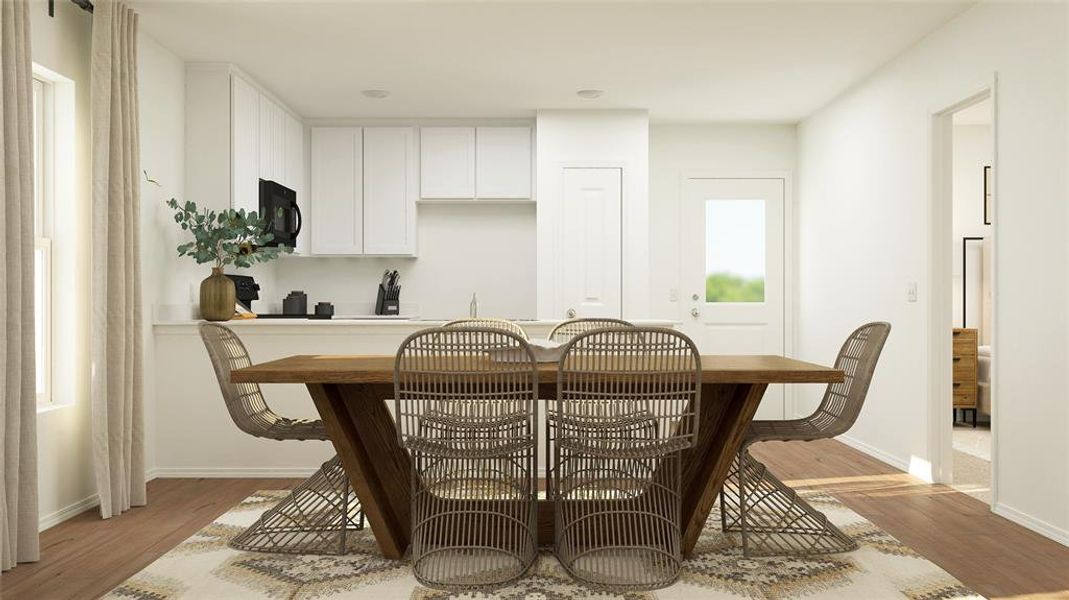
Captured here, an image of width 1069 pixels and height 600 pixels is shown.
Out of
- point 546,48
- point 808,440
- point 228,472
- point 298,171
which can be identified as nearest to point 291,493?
point 228,472

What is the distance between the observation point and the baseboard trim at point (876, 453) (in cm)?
481

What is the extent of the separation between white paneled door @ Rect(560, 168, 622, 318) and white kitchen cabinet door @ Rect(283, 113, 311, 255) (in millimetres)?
2070

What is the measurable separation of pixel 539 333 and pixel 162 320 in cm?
213

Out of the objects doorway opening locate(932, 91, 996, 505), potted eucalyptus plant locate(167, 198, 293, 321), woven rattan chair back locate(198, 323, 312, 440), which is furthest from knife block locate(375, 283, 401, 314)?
doorway opening locate(932, 91, 996, 505)

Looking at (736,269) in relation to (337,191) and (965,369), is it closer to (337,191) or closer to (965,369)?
(965,369)

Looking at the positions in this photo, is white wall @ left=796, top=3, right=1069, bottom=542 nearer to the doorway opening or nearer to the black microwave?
the doorway opening

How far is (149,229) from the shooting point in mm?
4406

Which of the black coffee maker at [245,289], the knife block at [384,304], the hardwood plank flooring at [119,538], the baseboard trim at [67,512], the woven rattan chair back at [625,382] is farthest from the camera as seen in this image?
the knife block at [384,304]

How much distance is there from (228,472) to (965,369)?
5.53 meters

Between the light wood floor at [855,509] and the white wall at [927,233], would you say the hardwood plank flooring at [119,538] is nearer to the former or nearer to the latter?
the light wood floor at [855,509]

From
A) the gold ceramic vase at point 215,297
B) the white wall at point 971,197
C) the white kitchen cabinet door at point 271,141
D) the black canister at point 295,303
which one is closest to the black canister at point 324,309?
the black canister at point 295,303

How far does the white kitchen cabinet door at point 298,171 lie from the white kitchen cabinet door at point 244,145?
0.60 metres

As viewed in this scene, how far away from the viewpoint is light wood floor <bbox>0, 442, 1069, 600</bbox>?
9.35ft

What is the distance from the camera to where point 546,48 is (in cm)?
472
